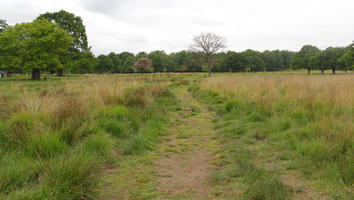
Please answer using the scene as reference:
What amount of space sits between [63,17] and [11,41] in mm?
11292

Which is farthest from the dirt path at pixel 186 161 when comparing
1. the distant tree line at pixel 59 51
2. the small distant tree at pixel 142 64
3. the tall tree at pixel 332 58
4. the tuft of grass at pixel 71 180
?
the tall tree at pixel 332 58

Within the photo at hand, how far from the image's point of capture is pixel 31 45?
1017 inches

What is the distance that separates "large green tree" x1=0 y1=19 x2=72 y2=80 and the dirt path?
25337 millimetres

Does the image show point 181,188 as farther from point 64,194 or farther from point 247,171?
point 64,194

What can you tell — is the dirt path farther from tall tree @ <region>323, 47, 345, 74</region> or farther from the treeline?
the treeline

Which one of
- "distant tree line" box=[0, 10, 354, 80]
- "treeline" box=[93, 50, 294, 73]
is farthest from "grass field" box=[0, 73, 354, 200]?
"treeline" box=[93, 50, 294, 73]

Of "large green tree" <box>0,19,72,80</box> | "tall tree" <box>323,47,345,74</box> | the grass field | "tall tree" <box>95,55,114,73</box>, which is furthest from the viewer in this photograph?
"tall tree" <box>95,55,114,73</box>

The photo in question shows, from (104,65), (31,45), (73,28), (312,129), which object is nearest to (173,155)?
(312,129)

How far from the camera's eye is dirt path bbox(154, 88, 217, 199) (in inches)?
112

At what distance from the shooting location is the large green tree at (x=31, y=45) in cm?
2511

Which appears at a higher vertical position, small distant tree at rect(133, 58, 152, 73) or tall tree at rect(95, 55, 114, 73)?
tall tree at rect(95, 55, 114, 73)

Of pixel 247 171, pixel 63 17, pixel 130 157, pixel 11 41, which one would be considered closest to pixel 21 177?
pixel 130 157

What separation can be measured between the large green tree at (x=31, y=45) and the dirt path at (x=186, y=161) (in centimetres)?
2534

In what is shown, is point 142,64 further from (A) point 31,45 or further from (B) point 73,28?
(A) point 31,45
